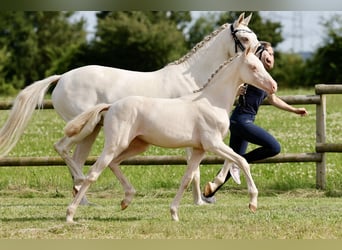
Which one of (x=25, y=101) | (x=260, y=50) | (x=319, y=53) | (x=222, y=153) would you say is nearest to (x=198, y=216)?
(x=222, y=153)

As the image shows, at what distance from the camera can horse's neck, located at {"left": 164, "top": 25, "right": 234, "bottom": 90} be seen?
970cm

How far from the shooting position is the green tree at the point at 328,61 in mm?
36250

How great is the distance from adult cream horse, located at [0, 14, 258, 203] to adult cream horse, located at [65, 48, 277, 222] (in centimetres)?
147

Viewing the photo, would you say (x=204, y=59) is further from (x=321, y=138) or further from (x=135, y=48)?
(x=135, y=48)

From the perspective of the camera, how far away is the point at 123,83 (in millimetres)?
9602

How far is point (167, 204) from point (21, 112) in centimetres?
185

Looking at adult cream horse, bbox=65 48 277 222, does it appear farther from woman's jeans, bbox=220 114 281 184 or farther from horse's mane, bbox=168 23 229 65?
horse's mane, bbox=168 23 229 65

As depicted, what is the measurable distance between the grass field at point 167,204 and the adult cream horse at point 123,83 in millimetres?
1008

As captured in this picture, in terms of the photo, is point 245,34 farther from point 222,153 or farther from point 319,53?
point 319,53

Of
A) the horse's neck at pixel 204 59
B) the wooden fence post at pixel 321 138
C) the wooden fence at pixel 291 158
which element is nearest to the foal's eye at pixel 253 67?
the horse's neck at pixel 204 59

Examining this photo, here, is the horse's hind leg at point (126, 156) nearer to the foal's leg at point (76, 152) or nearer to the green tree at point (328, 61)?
the foal's leg at point (76, 152)

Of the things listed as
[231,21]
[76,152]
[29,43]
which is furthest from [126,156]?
[29,43]

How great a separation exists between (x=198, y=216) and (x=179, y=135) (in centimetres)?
86

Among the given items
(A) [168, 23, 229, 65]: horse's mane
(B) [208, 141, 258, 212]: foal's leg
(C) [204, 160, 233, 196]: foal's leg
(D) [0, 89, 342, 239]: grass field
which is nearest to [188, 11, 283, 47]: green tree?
(D) [0, 89, 342, 239]: grass field
